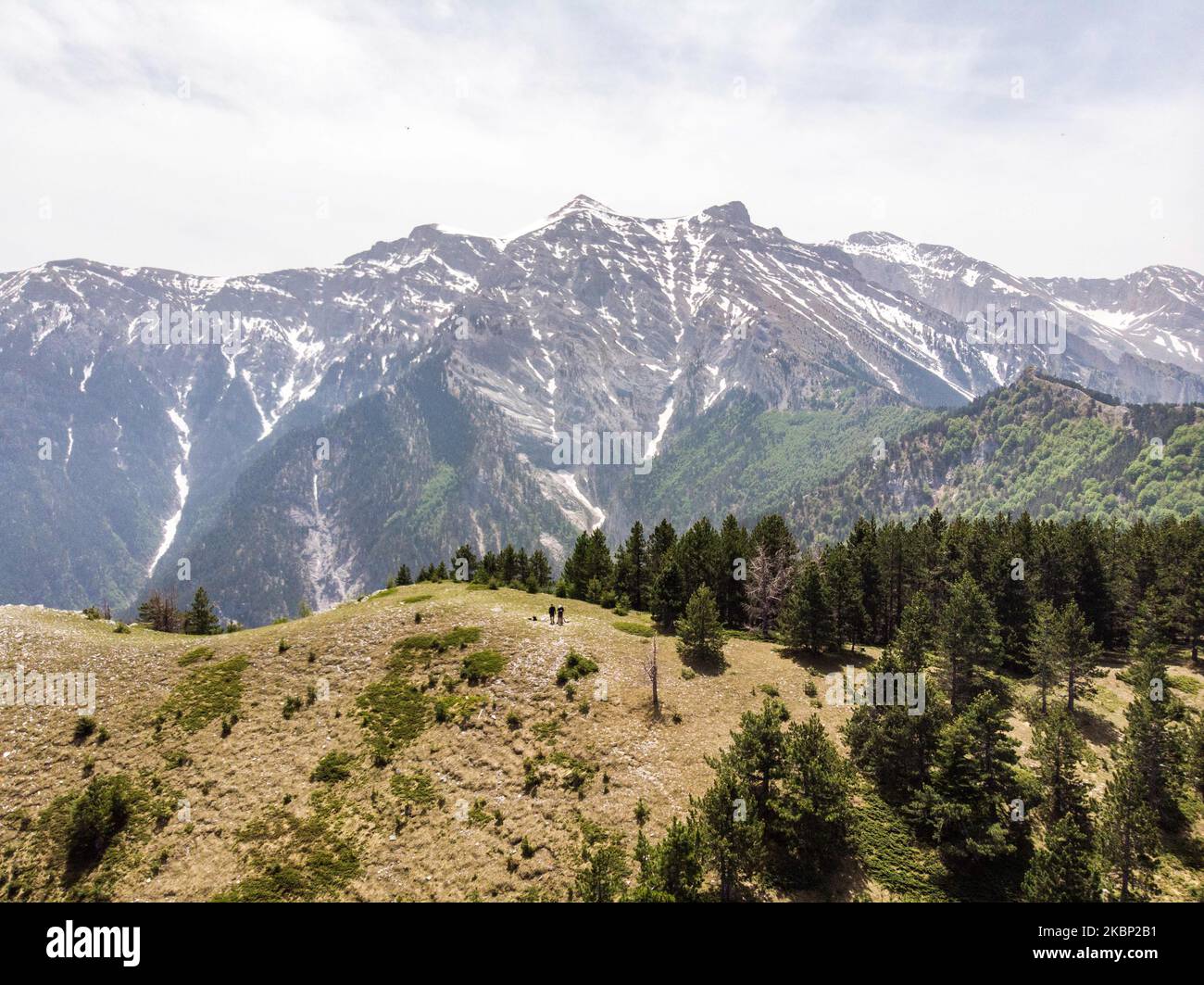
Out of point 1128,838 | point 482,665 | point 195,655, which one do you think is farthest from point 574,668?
point 1128,838

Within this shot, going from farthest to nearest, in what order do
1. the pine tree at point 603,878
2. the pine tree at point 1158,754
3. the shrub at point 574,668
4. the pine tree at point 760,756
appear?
1. the shrub at point 574,668
2. the pine tree at point 1158,754
3. the pine tree at point 760,756
4. the pine tree at point 603,878

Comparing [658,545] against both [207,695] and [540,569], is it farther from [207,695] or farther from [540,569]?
[207,695]

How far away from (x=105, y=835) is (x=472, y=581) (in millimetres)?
52054

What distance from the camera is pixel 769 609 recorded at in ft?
258

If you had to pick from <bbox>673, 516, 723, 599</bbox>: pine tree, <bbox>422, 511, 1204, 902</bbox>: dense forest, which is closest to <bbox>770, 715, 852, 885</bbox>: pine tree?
<bbox>422, 511, 1204, 902</bbox>: dense forest

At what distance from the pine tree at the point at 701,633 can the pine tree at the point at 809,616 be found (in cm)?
979

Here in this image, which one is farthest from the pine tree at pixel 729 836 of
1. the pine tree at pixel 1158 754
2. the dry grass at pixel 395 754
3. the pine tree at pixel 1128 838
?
the pine tree at pixel 1158 754

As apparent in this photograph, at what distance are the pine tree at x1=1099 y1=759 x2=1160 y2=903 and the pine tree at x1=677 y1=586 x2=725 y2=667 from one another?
109ft

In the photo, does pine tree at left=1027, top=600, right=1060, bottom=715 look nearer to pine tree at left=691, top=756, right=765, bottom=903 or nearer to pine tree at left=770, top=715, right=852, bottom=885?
pine tree at left=770, top=715, right=852, bottom=885

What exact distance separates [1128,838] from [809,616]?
34159mm

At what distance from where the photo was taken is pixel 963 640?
5206 cm

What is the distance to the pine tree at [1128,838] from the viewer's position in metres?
34.7

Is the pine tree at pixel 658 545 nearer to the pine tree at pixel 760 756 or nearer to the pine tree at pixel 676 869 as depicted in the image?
the pine tree at pixel 760 756
